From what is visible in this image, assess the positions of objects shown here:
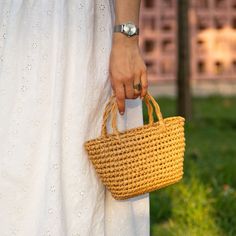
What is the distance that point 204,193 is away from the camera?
5.38 meters

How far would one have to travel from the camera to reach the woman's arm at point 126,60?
9.18 feet

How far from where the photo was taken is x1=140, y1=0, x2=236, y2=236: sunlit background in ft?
17.0

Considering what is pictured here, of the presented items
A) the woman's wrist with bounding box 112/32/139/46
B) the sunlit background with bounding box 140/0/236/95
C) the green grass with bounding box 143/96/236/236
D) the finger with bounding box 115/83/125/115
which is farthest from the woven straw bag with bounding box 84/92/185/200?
the sunlit background with bounding box 140/0/236/95

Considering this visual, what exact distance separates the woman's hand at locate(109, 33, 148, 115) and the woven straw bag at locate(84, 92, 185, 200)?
0.23 ft

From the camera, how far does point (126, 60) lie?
2.79 meters

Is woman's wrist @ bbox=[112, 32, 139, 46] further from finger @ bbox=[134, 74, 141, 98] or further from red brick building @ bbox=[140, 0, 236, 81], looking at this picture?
red brick building @ bbox=[140, 0, 236, 81]

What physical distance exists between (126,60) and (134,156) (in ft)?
0.94

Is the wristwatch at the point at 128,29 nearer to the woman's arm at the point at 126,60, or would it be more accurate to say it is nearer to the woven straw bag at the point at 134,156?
the woman's arm at the point at 126,60

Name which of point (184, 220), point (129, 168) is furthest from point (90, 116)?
point (184, 220)

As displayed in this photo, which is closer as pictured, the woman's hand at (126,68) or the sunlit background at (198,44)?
the woman's hand at (126,68)

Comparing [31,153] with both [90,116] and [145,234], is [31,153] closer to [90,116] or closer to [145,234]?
[90,116]

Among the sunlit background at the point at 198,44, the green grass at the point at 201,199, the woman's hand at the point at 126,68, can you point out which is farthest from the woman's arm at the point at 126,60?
the sunlit background at the point at 198,44

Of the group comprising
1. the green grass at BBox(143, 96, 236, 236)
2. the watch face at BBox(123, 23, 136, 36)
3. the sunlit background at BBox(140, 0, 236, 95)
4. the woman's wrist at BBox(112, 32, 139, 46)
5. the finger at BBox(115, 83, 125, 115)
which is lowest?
the green grass at BBox(143, 96, 236, 236)

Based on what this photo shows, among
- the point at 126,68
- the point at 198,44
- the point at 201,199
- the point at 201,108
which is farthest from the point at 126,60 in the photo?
the point at 198,44
